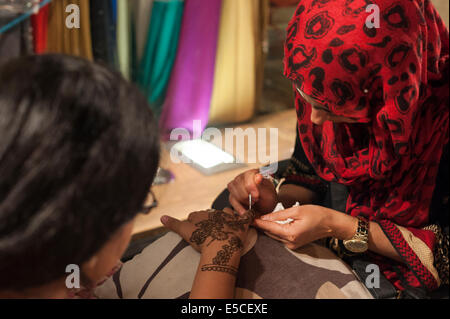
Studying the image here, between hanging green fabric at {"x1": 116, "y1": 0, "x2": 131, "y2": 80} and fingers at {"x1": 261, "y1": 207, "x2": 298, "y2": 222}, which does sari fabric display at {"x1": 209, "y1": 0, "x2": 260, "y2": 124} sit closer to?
hanging green fabric at {"x1": 116, "y1": 0, "x2": 131, "y2": 80}

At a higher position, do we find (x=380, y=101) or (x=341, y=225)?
(x=380, y=101)

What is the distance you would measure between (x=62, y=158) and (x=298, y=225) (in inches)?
20.7

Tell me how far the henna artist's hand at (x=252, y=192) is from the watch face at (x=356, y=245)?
176mm

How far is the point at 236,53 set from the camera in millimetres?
2240

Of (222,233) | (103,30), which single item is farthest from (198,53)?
(222,233)

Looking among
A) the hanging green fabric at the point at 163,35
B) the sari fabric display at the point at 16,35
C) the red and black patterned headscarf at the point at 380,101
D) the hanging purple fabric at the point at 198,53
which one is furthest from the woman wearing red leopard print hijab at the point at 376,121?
the hanging purple fabric at the point at 198,53

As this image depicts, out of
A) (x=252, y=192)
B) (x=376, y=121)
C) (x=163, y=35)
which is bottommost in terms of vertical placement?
(x=252, y=192)

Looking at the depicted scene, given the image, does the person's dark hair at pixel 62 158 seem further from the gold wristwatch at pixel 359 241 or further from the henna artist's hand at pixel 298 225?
the gold wristwatch at pixel 359 241

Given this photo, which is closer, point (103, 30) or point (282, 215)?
point (282, 215)

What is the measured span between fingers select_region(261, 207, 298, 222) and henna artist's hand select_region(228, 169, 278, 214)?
18 mm

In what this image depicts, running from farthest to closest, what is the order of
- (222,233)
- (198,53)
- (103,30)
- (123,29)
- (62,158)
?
(198,53), (123,29), (103,30), (222,233), (62,158)

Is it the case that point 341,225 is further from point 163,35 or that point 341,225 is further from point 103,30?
point 163,35

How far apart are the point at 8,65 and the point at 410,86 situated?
0.66m

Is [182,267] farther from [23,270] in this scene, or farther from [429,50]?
[429,50]
